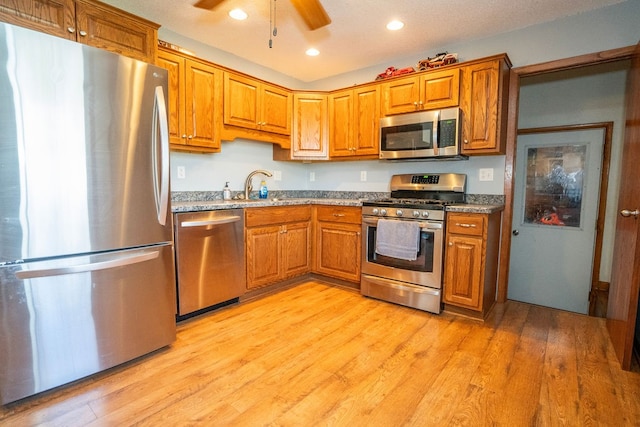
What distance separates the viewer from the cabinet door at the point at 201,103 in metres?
2.68

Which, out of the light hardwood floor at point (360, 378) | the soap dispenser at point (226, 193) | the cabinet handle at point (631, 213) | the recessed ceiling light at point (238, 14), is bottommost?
the light hardwood floor at point (360, 378)

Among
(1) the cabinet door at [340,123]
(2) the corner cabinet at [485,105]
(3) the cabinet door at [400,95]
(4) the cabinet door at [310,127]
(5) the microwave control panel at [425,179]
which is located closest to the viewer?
(2) the corner cabinet at [485,105]

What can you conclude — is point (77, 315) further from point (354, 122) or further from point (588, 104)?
point (588, 104)

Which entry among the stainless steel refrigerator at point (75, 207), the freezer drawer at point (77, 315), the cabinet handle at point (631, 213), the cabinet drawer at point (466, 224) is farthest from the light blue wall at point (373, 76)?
Answer: the freezer drawer at point (77, 315)

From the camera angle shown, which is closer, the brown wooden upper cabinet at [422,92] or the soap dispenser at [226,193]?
the brown wooden upper cabinet at [422,92]

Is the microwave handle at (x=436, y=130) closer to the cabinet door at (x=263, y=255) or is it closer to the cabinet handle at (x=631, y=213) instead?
the cabinet handle at (x=631, y=213)

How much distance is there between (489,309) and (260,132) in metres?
2.77

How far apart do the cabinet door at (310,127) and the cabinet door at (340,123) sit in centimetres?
7

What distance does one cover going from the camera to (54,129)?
1.55 metres

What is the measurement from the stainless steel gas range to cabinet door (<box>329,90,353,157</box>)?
861 mm

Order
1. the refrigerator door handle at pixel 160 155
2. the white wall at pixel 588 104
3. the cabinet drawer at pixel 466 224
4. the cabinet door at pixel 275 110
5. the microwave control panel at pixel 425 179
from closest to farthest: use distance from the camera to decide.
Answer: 1. the refrigerator door handle at pixel 160 155
2. the cabinet drawer at pixel 466 224
3. the white wall at pixel 588 104
4. the microwave control panel at pixel 425 179
5. the cabinet door at pixel 275 110

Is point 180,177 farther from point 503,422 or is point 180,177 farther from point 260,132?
point 503,422

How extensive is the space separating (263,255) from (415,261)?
141 centimetres

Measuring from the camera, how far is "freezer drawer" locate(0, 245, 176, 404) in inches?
60.2
